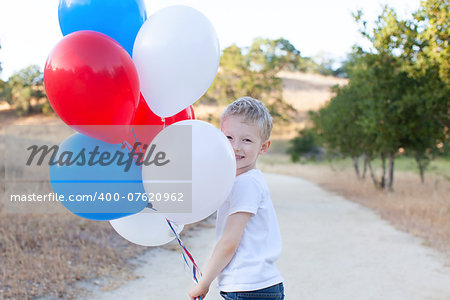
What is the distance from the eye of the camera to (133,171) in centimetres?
225

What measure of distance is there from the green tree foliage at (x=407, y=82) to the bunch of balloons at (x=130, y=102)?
6098 mm

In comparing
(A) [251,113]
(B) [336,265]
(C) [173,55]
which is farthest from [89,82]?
(B) [336,265]

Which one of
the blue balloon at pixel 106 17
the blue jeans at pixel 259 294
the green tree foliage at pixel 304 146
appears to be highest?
the blue balloon at pixel 106 17

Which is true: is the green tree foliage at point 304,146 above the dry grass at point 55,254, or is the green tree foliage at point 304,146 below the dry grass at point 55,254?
below

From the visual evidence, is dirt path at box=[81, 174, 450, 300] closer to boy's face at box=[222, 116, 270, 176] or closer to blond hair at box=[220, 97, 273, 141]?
boy's face at box=[222, 116, 270, 176]

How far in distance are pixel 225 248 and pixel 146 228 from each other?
72 cm

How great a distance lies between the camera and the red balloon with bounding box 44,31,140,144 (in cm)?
199

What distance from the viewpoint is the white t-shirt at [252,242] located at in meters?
2.00

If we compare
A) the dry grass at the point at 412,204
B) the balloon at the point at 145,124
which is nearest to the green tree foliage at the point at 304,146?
the dry grass at the point at 412,204

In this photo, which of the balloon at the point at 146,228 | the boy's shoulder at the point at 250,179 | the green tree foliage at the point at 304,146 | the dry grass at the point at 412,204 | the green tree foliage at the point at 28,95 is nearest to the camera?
the boy's shoulder at the point at 250,179

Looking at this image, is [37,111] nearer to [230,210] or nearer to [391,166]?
[391,166]

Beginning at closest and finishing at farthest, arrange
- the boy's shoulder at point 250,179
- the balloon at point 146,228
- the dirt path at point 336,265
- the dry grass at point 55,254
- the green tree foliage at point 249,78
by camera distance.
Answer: the boy's shoulder at point 250,179, the balloon at point 146,228, the dry grass at point 55,254, the dirt path at point 336,265, the green tree foliage at point 249,78

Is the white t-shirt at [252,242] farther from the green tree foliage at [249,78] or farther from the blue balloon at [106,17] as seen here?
the green tree foliage at [249,78]

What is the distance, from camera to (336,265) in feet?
18.5
